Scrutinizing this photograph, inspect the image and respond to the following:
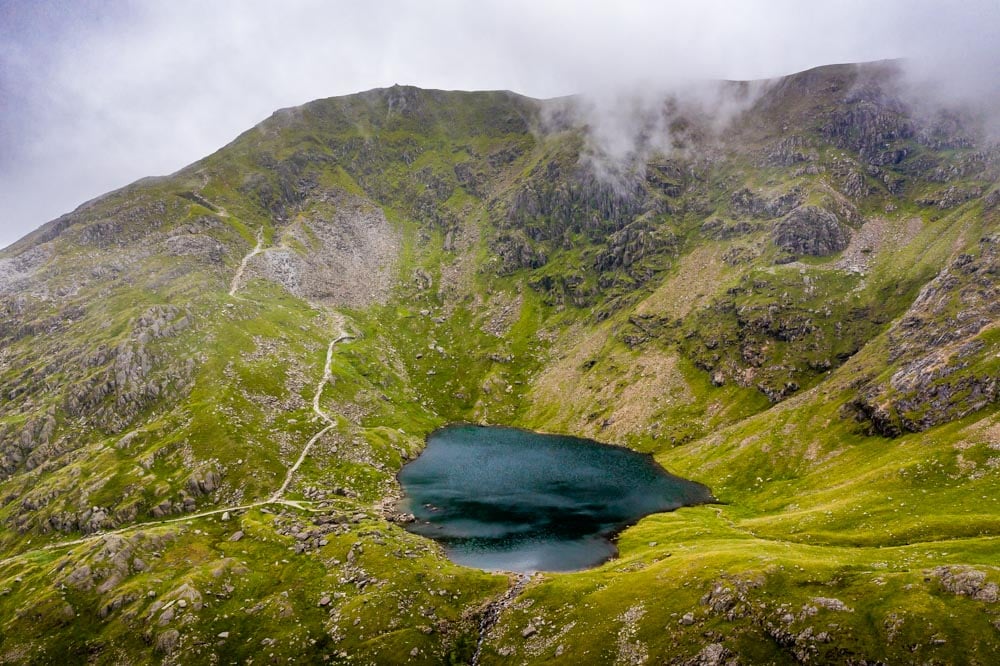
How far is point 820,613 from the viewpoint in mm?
51344

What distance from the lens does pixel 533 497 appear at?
122250mm

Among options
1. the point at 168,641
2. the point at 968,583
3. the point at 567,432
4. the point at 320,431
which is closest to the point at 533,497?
the point at 567,432

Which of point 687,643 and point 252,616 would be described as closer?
point 687,643

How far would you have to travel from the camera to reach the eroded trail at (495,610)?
66.0 metres

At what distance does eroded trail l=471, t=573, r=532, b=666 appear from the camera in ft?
217

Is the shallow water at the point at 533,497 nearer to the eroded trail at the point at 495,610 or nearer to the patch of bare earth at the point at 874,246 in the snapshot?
the eroded trail at the point at 495,610

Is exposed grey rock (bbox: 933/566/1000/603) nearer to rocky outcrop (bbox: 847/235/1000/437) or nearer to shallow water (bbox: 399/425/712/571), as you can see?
shallow water (bbox: 399/425/712/571)

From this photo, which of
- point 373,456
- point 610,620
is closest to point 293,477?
point 373,456

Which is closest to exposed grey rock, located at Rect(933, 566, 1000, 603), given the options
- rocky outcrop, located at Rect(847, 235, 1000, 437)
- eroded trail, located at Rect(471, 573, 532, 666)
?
eroded trail, located at Rect(471, 573, 532, 666)

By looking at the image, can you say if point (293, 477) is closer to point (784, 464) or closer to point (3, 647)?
point (3, 647)

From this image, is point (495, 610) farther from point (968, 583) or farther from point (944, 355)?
point (944, 355)

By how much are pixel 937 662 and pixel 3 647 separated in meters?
113

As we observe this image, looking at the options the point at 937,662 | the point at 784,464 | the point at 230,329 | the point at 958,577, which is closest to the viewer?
the point at 937,662

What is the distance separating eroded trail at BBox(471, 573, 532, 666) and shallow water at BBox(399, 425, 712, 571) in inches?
370
